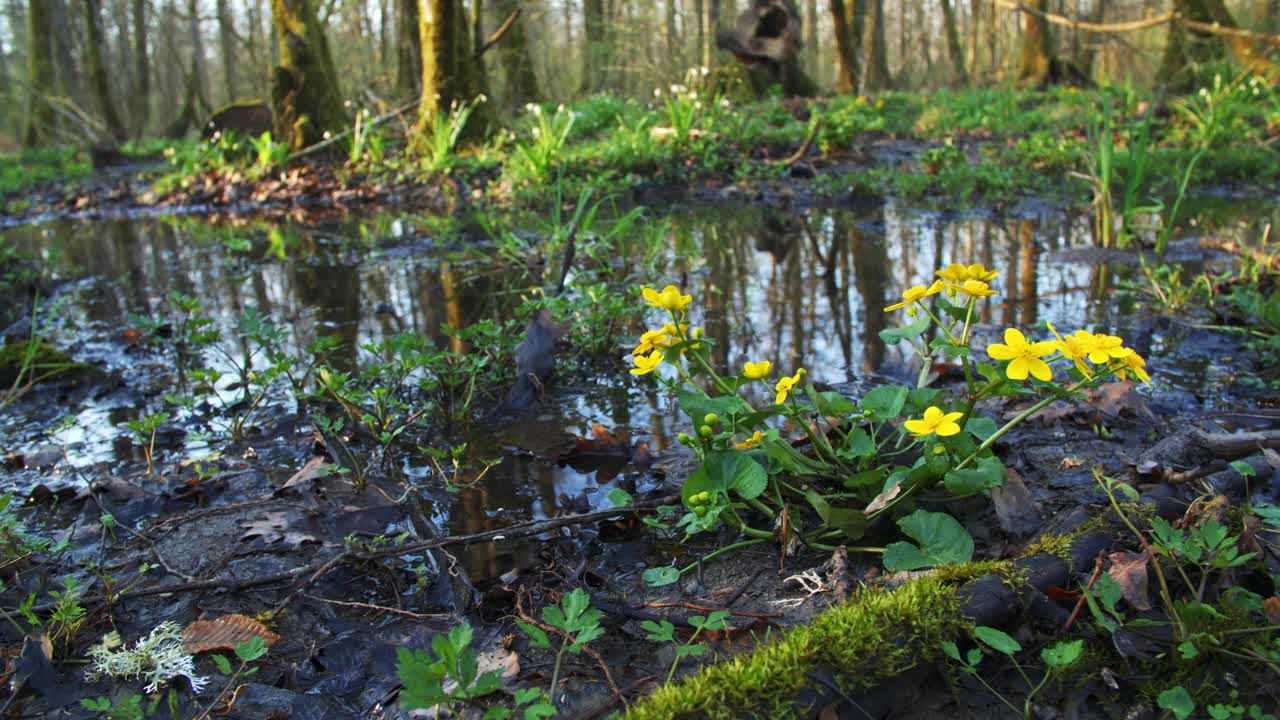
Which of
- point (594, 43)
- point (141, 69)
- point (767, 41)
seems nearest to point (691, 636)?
point (767, 41)

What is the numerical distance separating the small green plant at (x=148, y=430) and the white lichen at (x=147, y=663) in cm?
93

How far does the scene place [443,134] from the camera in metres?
9.32

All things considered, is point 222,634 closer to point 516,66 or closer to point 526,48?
point 516,66

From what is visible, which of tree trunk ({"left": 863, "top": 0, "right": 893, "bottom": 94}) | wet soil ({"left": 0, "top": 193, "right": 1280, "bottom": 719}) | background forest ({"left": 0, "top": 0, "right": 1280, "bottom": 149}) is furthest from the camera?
tree trunk ({"left": 863, "top": 0, "right": 893, "bottom": 94})

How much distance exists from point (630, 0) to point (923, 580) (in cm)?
2219

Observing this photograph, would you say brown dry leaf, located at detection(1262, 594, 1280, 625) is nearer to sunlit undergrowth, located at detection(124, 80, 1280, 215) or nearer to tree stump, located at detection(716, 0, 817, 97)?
sunlit undergrowth, located at detection(124, 80, 1280, 215)

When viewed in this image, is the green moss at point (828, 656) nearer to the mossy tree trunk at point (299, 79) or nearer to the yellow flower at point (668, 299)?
the yellow flower at point (668, 299)

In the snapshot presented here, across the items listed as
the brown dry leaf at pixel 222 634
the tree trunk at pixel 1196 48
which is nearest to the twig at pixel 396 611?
the brown dry leaf at pixel 222 634

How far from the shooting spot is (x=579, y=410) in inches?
112

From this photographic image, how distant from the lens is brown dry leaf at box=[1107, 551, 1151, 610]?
1.40 metres

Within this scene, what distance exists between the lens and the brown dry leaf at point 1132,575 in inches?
55.1

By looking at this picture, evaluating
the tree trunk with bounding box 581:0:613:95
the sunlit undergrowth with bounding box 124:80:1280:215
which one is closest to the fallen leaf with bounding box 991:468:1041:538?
the sunlit undergrowth with bounding box 124:80:1280:215

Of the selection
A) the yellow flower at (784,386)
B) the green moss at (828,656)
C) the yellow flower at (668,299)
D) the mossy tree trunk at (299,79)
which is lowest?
the green moss at (828,656)

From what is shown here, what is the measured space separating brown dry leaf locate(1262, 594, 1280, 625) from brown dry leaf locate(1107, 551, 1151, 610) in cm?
16
